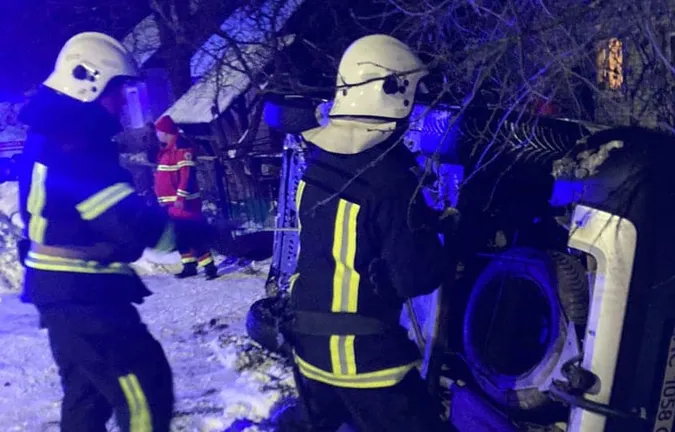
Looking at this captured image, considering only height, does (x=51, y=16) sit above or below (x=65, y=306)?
above

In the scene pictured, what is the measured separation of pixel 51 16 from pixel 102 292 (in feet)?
42.9

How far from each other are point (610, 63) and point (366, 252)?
267 centimetres

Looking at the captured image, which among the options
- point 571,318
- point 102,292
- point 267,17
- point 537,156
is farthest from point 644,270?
point 267,17

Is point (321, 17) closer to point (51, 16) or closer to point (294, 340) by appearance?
point (51, 16)

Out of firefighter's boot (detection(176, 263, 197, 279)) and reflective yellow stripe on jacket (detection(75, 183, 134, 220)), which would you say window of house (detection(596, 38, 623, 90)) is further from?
firefighter's boot (detection(176, 263, 197, 279))

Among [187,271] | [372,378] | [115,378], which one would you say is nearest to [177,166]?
[187,271]

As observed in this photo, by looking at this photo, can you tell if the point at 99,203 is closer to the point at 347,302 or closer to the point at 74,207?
the point at 74,207

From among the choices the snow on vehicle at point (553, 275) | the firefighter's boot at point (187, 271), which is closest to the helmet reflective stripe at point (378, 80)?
the snow on vehicle at point (553, 275)

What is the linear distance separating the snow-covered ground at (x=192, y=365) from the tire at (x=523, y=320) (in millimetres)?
1701

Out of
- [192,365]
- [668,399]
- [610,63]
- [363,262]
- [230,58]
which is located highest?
[230,58]

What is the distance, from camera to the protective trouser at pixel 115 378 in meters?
2.94

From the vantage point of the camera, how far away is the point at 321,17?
33.2 feet

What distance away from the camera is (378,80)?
8.41 ft

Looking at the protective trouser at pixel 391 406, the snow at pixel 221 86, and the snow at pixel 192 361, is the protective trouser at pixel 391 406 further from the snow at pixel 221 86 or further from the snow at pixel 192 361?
the snow at pixel 221 86
